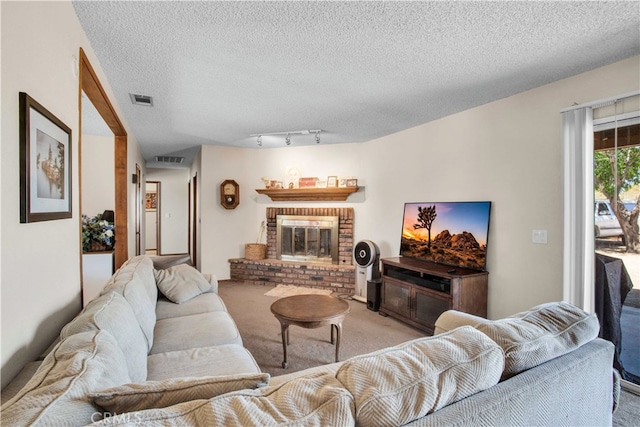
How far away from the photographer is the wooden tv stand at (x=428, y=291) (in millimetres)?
3027

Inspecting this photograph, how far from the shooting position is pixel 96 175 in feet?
13.9

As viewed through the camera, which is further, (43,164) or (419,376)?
(43,164)

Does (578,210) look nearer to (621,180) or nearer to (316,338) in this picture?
(621,180)

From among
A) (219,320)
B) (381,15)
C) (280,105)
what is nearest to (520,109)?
(381,15)

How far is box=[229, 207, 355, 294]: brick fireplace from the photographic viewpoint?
4.86 metres

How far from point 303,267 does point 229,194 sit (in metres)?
1.82

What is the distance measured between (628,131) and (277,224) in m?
4.44

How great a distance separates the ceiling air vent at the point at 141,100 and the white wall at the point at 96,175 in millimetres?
1560

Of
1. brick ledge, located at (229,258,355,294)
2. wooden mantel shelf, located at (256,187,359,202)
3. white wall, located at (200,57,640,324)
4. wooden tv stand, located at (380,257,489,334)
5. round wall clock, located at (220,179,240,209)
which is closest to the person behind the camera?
white wall, located at (200,57,640,324)

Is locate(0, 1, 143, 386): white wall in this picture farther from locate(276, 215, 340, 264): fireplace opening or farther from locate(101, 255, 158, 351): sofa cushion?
locate(276, 215, 340, 264): fireplace opening

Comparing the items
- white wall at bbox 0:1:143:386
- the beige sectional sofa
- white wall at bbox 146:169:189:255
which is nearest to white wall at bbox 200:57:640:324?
the beige sectional sofa

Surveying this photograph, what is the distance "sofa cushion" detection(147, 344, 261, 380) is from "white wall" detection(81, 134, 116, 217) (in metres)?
3.34

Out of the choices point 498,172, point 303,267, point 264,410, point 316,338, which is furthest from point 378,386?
point 303,267

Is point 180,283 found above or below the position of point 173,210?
below
